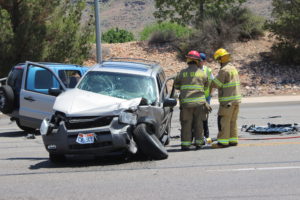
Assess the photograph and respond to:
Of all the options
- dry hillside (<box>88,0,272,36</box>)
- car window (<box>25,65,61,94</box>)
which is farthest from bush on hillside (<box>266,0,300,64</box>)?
dry hillside (<box>88,0,272,36</box>)

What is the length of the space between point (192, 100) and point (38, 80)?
5.19 m

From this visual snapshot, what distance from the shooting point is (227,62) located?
12.1 meters

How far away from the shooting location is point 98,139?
989cm

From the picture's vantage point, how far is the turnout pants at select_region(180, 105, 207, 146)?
1171cm

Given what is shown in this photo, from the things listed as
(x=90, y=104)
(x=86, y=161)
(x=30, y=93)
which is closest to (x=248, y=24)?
(x=30, y=93)

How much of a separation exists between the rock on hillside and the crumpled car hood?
17540mm

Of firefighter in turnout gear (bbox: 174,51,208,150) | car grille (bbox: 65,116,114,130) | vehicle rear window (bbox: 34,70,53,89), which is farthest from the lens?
vehicle rear window (bbox: 34,70,53,89)

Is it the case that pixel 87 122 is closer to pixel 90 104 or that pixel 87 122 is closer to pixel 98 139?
pixel 98 139

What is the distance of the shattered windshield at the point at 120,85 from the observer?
447 inches

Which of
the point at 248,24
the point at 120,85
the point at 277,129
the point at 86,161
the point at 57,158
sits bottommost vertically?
the point at 277,129

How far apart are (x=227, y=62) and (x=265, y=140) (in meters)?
1.91

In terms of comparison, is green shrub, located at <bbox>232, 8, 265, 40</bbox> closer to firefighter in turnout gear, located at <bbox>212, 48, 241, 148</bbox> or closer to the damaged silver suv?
firefighter in turnout gear, located at <bbox>212, 48, 241, 148</bbox>

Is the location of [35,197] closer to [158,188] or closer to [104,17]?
[158,188]

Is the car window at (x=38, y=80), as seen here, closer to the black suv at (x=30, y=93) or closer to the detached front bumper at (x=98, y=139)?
the black suv at (x=30, y=93)
